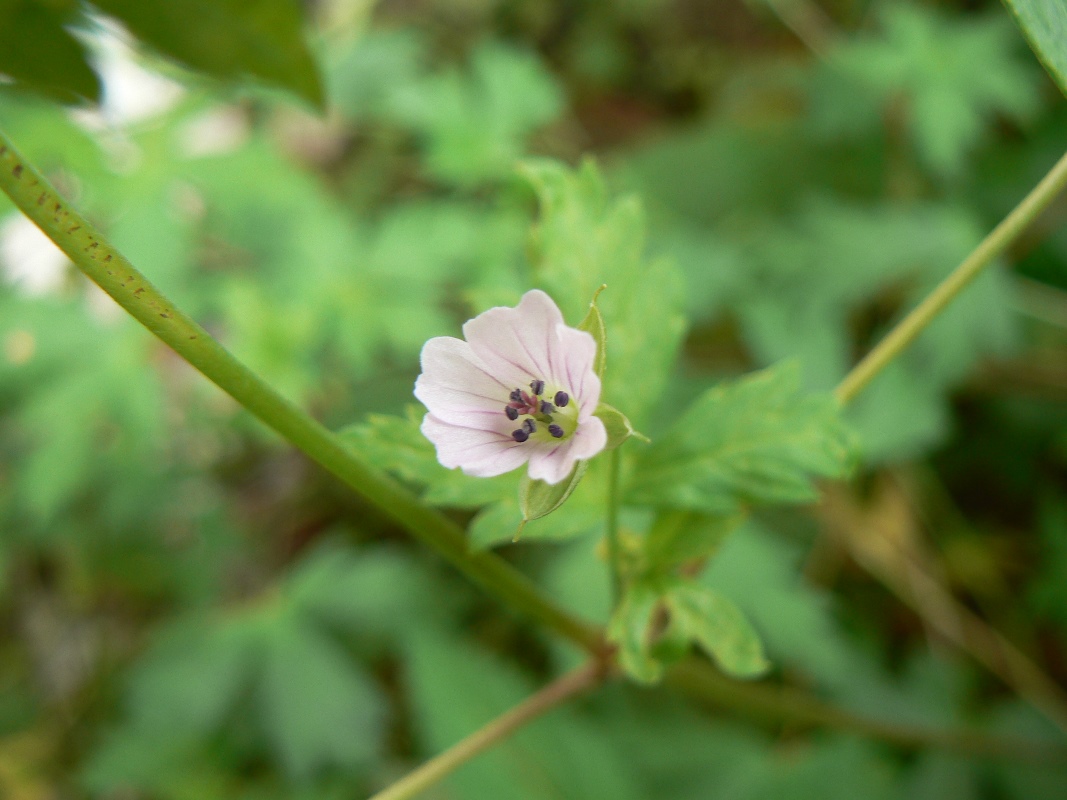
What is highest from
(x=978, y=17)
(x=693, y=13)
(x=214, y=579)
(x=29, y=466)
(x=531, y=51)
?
(x=978, y=17)

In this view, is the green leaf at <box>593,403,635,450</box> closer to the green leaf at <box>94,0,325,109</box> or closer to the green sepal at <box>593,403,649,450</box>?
the green sepal at <box>593,403,649,450</box>

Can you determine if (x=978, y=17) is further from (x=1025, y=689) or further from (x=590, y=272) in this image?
(x=590, y=272)

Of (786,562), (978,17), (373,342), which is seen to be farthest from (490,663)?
(978,17)

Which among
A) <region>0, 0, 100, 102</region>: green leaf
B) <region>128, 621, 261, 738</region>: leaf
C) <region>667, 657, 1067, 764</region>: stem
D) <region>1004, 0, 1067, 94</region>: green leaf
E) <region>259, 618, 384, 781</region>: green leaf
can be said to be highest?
<region>1004, 0, 1067, 94</region>: green leaf

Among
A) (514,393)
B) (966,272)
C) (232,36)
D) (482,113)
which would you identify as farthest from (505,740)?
(482,113)

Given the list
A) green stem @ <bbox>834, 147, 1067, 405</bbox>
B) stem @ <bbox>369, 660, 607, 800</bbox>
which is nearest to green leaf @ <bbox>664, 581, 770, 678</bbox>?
stem @ <bbox>369, 660, 607, 800</bbox>

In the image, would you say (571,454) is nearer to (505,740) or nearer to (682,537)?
(682,537)
